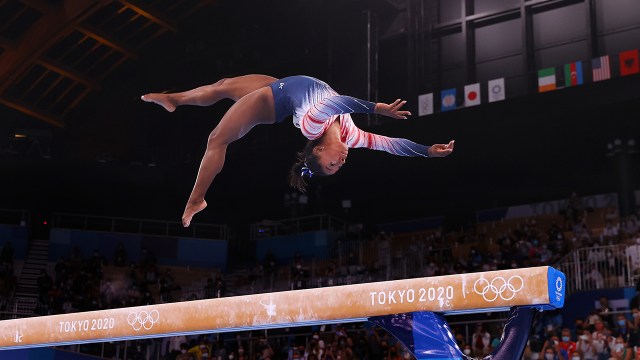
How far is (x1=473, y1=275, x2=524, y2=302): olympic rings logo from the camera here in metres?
5.19

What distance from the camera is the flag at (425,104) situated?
712 inches

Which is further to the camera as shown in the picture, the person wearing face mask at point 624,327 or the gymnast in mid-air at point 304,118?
the person wearing face mask at point 624,327

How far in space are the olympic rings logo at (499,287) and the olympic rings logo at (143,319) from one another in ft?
8.52

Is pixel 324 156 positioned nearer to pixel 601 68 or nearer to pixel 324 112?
pixel 324 112

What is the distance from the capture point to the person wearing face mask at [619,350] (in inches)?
464

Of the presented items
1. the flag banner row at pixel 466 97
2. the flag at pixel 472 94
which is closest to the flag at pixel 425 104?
the flag banner row at pixel 466 97

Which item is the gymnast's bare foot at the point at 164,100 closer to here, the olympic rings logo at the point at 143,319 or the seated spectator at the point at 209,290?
the olympic rings logo at the point at 143,319

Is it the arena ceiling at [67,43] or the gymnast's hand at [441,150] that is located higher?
the arena ceiling at [67,43]

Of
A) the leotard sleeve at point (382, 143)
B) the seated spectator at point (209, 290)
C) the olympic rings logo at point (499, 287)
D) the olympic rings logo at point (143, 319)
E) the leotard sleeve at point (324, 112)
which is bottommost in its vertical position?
the olympic rings logo at point (143, 319)

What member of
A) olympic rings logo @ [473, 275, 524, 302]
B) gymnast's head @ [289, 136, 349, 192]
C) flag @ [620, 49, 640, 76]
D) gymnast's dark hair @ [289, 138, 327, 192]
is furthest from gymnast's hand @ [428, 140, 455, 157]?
flag @ [620, 49, 640, 76]

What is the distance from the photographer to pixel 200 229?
25.6 metres

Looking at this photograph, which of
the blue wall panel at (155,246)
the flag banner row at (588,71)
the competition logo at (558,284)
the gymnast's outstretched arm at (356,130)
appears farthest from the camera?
the blue wall panel at (155,246)

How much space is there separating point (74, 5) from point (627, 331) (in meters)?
13.4

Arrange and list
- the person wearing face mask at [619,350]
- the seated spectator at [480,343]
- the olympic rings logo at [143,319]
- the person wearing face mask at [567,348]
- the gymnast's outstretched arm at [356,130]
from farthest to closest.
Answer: the seated spectator at [480,343] → the person wearing face mask at [567,348] → the person wearing face mask at [619,350] → the gymnast's outstretched arm at [356,130] → the olympic rings logo at [143,319]
